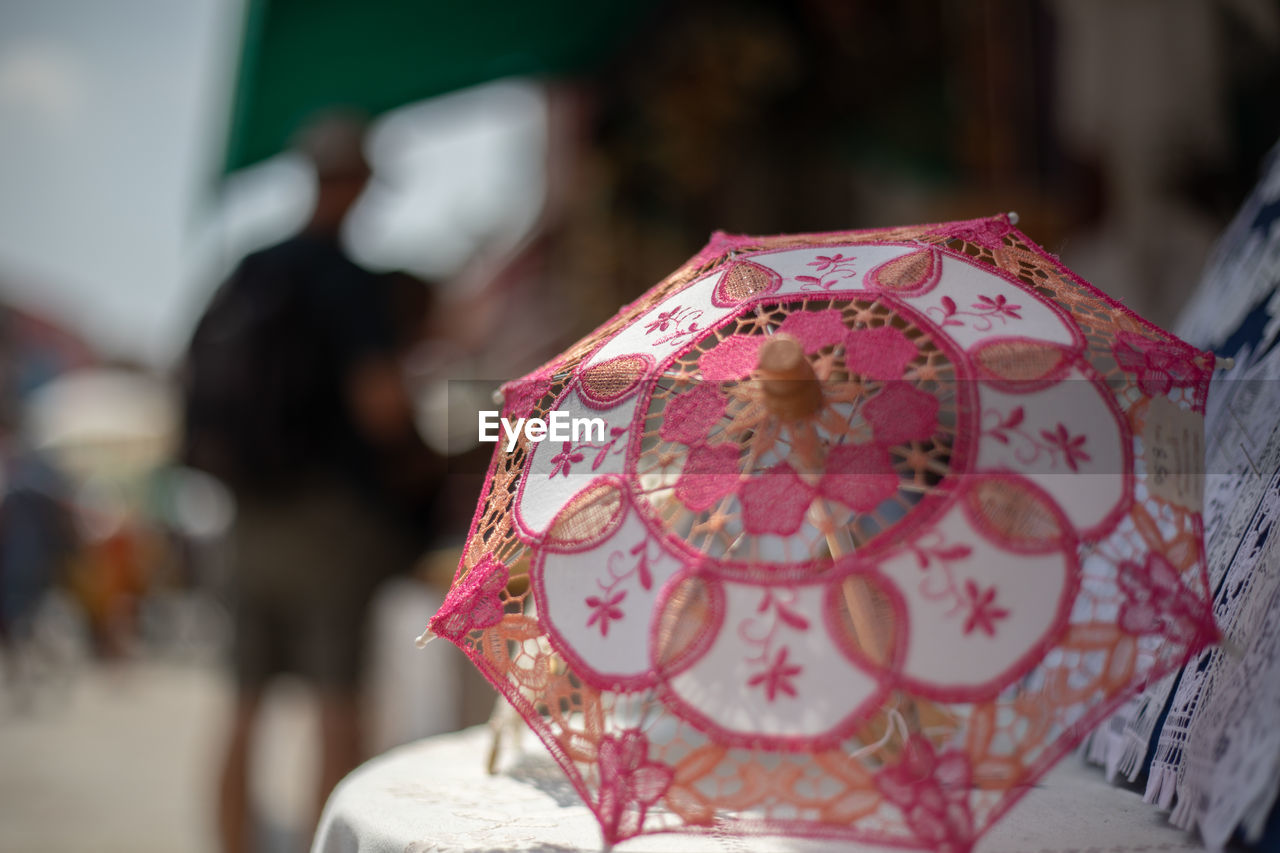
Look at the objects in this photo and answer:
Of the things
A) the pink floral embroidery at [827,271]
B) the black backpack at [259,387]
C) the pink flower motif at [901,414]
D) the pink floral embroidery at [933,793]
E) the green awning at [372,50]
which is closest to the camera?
the pink floral embroidery at [933,793]

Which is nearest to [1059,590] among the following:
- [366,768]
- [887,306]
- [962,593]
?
[962,593]

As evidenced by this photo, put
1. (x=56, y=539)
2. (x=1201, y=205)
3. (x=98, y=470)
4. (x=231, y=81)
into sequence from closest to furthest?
(x=1201, y=205), (x=231, y=81), (x=56, y=539), (x=98, y=470)

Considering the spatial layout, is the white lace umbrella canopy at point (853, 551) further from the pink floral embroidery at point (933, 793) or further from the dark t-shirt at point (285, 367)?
the dark t-shirt at point (285, 367)

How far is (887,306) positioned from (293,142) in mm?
3013

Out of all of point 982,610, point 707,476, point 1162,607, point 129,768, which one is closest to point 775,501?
point 707,476

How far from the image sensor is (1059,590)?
63 cm

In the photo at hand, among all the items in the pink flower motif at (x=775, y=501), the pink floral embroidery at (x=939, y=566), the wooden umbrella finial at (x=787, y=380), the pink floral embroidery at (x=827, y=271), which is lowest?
the pink floral embroidery at (x=939, y=566)

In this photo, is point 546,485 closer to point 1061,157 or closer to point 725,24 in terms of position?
point 1061,157

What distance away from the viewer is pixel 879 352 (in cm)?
74

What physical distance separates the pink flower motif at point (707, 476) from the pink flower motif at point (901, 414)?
4.5 inches

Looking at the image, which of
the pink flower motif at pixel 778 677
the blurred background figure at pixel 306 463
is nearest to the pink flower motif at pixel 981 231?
the pink flower motif at pixel 778 677

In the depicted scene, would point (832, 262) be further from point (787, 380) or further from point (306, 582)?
point (306, 582)

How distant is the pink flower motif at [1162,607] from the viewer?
0.63 meters

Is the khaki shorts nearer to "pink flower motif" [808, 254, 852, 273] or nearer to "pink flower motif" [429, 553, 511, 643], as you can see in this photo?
"pink flower motif" [429, 553, 511, 643]
